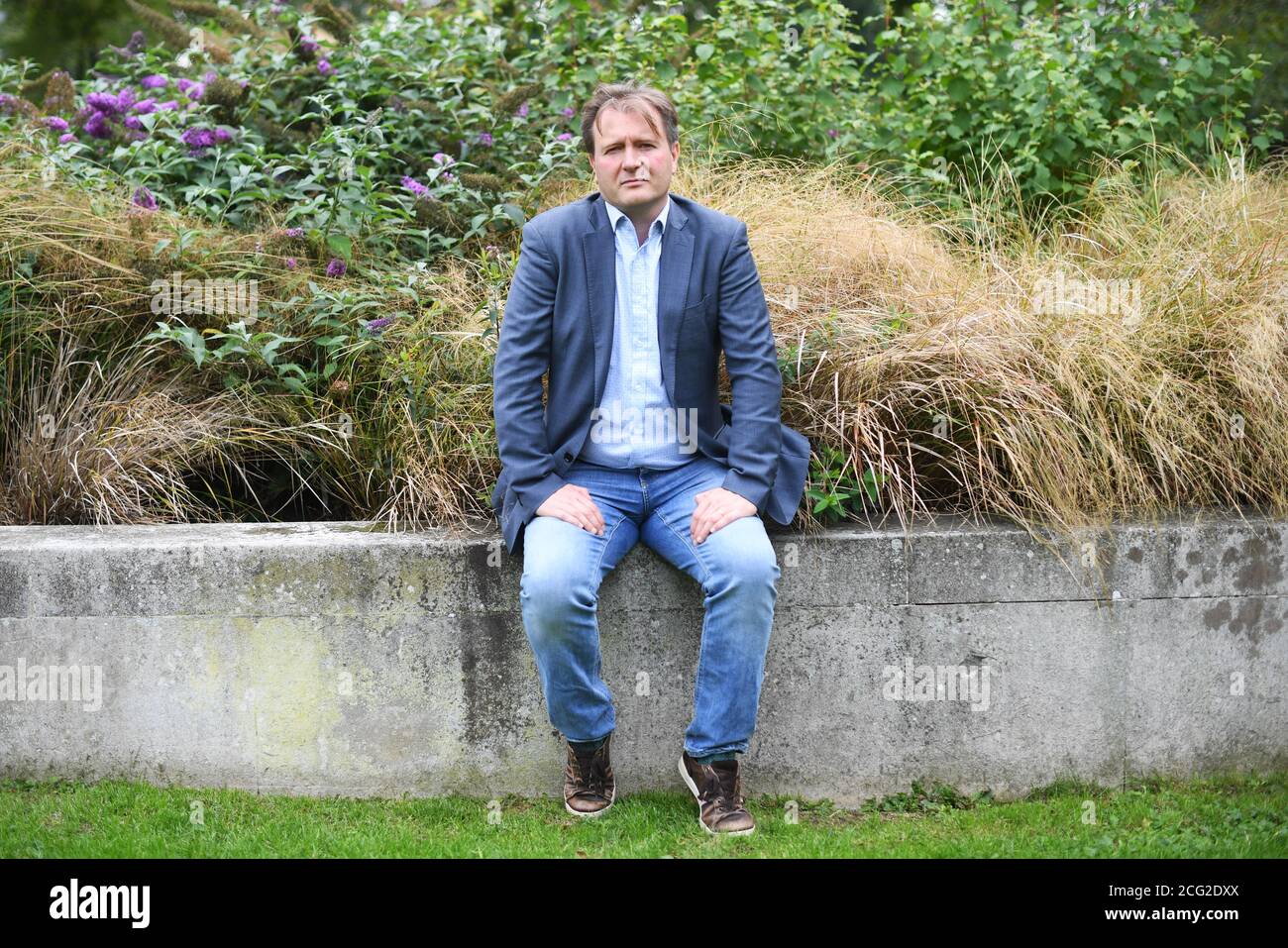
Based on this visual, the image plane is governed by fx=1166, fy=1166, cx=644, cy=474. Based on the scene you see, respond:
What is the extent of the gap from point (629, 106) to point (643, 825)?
1.83 meters

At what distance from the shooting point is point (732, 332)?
3051 mm

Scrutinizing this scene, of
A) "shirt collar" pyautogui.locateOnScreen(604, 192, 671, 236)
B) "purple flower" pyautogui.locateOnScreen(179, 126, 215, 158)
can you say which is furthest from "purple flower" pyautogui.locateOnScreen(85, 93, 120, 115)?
"shirt collar" pyautogui.locateOnScreen(604, 192, 671, 236)

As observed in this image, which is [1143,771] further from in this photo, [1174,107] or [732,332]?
[1174,107]

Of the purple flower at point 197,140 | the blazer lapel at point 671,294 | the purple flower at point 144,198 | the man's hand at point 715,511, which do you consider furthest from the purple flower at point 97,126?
the man's hand at point 715,511

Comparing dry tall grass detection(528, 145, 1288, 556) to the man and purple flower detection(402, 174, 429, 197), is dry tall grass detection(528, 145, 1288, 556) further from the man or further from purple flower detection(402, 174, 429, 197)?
purple flower detection(402, 174, 429, 197)

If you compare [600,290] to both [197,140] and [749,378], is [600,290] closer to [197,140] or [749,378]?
[749,378]

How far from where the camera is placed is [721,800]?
115 inches

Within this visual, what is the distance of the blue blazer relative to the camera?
297cm

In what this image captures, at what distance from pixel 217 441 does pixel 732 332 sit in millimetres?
1651

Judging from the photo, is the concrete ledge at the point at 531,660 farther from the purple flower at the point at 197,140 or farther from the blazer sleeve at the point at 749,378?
the purple flower at the point at 197,140

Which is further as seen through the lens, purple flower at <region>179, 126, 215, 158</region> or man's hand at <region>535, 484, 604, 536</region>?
purple flower at <region>179, 126, 215, 158</region>

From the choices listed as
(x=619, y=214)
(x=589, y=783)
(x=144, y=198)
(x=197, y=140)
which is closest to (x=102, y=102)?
(x=197, y=140)

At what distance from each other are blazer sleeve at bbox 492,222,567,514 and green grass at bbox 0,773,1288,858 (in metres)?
0.83

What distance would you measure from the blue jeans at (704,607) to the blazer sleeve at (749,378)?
0.31 feet
